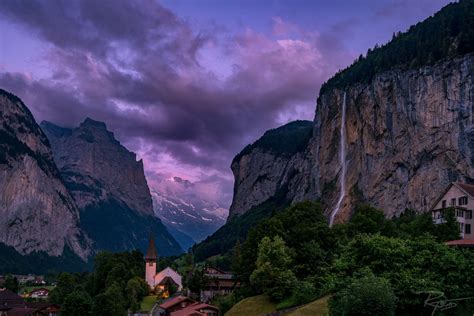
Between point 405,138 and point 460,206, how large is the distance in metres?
44.1

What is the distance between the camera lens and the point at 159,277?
4390 inches

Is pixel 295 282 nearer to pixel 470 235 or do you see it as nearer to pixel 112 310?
pixel 470 235

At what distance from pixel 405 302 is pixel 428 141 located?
7268cm

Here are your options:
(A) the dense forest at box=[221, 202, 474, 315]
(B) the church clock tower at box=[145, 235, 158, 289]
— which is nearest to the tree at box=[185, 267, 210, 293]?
(A) the dense forest at box=[221, 202, 474, 315]

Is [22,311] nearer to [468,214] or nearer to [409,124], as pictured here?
[468,214]

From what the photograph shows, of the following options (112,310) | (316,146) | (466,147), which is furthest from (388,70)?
(112,310)

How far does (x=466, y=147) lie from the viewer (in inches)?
3831

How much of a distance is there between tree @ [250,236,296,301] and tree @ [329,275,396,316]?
20018mm

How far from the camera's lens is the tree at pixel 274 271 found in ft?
183

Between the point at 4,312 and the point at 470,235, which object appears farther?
the point at 4,312

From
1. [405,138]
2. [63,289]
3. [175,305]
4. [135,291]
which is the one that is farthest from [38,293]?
[405,138]

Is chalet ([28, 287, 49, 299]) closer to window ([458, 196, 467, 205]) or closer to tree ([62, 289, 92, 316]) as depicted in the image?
tree ([62, 289, 92, 316])

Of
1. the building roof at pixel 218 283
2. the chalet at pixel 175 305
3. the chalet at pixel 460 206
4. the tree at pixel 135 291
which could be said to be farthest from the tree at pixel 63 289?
the chalet at pixel 460 206

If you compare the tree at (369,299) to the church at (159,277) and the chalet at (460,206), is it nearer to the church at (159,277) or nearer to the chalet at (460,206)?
the chalet at (460,206)
